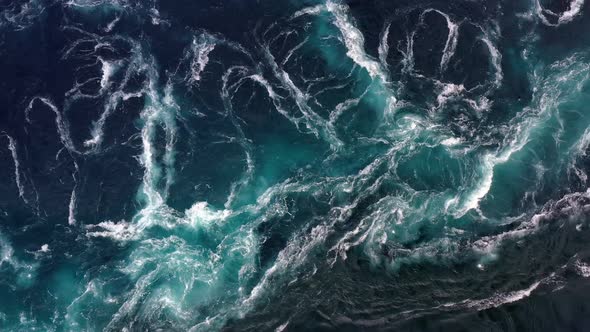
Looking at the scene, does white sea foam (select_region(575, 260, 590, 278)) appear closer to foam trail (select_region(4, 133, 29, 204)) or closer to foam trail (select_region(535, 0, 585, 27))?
foam trail (select_region(535, 0, 585, 27))

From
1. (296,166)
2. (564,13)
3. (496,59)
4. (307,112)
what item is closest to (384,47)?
(307,112)

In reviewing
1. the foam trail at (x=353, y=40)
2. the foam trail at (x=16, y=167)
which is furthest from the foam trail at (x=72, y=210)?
the foam trail at (x=353, y=40)

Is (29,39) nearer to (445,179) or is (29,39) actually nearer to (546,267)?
(445,179)

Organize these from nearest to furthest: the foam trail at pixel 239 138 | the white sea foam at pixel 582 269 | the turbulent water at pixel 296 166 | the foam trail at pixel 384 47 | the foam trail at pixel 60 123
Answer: the white sea foam at pixel 582 269 → the turbulent water at pixel 296 166 → the foam trail at pixel 239 138 → the foam trail at pixel 60 123 → the foam trail at pixel 384 47

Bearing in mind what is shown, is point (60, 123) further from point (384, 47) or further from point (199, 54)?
point (384, 47)

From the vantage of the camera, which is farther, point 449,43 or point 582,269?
point 449,43

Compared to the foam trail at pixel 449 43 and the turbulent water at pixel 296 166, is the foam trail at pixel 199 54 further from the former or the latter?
the foam trail at pixel 449 43

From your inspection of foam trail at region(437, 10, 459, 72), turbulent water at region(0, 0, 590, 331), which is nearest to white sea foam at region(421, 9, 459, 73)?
foam trail at region(437, 10, 459, 72)

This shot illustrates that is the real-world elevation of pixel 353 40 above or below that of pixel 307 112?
above
